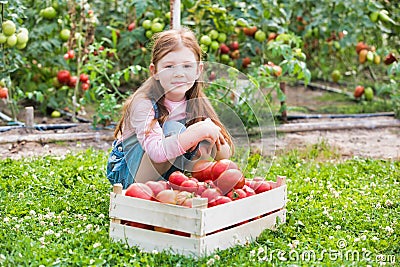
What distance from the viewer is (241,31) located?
6305mm

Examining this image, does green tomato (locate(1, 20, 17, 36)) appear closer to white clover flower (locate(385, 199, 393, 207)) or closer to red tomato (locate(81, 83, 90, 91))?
red tomato (locate(81, 83, 90, 91))

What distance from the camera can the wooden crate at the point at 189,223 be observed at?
110 inches

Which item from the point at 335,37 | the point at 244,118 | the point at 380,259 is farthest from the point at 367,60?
the point at 380,259

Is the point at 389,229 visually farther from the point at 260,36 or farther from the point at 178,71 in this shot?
the point at 260,36

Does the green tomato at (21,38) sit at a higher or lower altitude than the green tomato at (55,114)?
higher

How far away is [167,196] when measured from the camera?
2.88m

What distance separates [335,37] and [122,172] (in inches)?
183

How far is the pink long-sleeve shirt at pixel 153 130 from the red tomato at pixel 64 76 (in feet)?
9.18

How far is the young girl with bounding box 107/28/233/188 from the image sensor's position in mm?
3021

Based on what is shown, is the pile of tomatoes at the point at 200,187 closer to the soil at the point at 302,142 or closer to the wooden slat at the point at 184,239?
the wooden slat at the point at 184,239

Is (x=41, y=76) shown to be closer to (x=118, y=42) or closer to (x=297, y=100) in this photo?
(x=118, y=42)

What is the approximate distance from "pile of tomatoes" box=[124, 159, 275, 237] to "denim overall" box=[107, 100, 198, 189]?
11 centimetres

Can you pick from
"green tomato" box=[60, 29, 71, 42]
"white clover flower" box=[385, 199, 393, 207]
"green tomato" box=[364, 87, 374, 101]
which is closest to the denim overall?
"white clover flower" box=[385, 199, 393, 207]

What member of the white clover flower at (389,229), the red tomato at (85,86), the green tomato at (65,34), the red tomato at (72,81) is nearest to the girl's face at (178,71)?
the white clover flower at (389,229)
